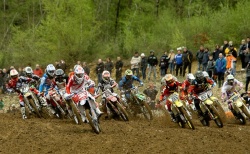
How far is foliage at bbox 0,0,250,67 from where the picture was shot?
3716 cm

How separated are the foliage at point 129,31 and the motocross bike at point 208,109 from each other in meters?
18.9

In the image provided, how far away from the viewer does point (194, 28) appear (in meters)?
39.1

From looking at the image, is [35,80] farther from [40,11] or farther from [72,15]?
[40,11]

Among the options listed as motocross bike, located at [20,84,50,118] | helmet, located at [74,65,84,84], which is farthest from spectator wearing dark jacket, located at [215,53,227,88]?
helmet, located at [74,65,84,84]

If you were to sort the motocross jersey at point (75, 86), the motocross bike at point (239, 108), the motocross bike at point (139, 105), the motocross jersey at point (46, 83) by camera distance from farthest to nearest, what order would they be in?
the motocross bike at point (139, 105), the motocross jersey at point (46, 83), the motocross bike at point (239, 108), the motocross jersey at point (75, 86)

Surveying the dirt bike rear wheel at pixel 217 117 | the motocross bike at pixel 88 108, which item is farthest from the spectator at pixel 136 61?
the motocross bike at pixel 88 108

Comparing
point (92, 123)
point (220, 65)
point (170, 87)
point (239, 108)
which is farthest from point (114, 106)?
point (220, 65)

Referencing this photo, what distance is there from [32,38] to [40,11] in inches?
652

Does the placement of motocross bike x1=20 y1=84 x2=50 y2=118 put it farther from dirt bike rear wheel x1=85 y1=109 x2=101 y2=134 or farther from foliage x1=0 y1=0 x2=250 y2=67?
foliage x1=0 y1=0 x2=250 y2=67

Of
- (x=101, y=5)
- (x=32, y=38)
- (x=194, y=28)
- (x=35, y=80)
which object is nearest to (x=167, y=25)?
(x=194, y=28)

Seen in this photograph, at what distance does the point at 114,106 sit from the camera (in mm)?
18344

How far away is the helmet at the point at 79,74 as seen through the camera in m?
14.6

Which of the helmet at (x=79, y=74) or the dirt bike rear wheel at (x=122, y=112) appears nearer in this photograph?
the helmet at (x=79, y=74)

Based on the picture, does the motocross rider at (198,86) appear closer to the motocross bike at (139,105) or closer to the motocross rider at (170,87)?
the motocross rider at (170,87)
